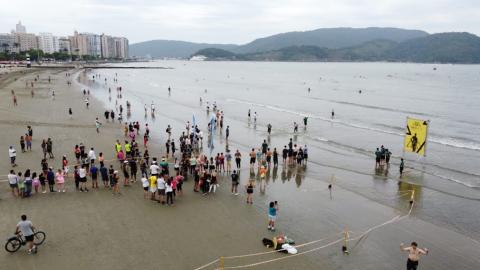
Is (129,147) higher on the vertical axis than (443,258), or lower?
higher

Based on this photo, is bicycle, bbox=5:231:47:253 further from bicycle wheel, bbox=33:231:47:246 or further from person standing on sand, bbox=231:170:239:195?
person standing on sand, bbox=231:170:239:195

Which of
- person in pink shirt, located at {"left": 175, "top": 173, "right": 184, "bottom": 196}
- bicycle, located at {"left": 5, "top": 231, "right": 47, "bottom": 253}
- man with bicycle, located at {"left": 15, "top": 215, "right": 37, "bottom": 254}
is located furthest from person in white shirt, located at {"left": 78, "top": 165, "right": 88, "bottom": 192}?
man with bicycle, located at {"left": 15, "top": 215, "right": 37, "bottom": 254}

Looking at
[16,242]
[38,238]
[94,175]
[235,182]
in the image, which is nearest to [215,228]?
[235,182]

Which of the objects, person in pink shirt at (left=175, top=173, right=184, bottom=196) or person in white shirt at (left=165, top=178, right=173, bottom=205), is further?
person in pink shirt at (left=175, top=173, right=184, bottom=196)

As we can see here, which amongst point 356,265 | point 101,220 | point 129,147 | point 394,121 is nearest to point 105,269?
point 101,220

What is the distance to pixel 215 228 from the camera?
47.6 ft

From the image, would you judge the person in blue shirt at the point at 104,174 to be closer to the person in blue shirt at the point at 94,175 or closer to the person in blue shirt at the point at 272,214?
the person in blue shirt at the point at 94,175

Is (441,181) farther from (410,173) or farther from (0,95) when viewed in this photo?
(0,95)

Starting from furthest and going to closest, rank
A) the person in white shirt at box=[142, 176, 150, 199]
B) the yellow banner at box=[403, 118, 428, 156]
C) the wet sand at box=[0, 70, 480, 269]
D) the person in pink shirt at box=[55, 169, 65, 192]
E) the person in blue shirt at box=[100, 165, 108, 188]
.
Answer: the yellow banner at box=[403, 118, 428, 156], the person in blue shirt at box=[100, 165, 108, 188], the person in pink shirt at box=[55, 169, 65, 192], the person in white shirt at box=[142, 176, 150, 199], the wet sand at box=[0, 70, 480, 269]

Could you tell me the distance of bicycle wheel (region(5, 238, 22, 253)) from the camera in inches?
471

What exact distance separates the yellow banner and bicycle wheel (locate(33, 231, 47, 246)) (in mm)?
20498

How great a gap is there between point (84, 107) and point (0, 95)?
14445 millimetres

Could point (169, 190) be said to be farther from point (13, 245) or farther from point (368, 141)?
point (368, 141)

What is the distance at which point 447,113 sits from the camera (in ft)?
179
